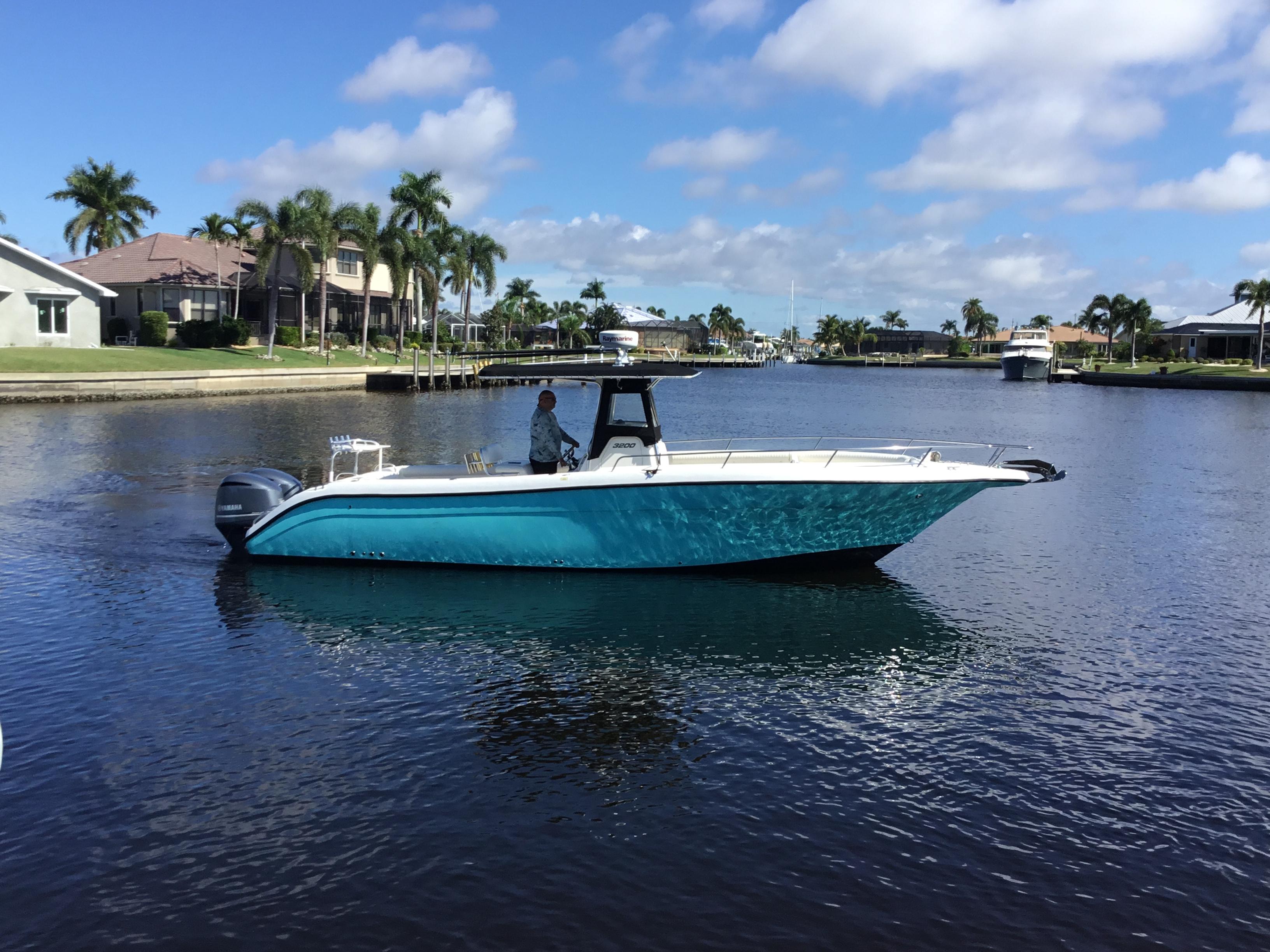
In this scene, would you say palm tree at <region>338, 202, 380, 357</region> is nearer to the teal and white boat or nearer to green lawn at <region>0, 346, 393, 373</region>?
green lawn at <region>0, 346, 393, 373</region>

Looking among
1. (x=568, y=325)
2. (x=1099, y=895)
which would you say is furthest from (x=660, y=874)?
(x=568, y=325)

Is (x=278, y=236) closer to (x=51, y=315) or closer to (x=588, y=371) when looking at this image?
(x=51, y=315)

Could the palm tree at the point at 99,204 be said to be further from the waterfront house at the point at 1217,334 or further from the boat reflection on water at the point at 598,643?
the waterfront house at the point at 1217,334

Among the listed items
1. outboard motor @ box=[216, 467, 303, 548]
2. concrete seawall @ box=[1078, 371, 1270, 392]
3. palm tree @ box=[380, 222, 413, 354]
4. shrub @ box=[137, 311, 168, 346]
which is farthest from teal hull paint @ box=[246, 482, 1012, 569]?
concrete seawall @ box=[1078, 371, 1270, 392]

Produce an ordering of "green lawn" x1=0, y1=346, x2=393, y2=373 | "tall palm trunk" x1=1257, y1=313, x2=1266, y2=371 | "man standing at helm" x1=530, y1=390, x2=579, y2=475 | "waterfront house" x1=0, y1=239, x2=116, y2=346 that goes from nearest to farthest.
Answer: "man standing at helm" x1=530, y1=390, x2=579, y2=475 → "green lawn" x1=0, y1=346, x2=393, y2=373 → "waterfront house" x1=0, y1=239, x2=116, y2=346 → "tall palm trunk" x1=1257, y1=313, x2=1266, y2=371

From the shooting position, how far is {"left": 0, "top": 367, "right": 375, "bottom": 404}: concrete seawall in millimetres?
44844

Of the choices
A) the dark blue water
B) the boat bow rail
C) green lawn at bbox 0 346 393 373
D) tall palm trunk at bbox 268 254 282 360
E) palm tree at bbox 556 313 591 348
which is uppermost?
palm tree at bbox 556 313 591 348

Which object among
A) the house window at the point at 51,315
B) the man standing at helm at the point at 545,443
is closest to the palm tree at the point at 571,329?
the house window at the point at 51,315

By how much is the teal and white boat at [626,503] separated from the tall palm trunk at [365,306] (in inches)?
2153

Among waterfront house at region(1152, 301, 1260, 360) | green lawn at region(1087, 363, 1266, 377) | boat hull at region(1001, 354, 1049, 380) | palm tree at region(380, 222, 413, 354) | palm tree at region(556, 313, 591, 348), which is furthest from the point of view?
palm tree at region(556, 313, 591, 348)

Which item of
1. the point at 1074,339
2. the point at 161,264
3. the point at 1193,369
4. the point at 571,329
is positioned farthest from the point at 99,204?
the point at 1074,339

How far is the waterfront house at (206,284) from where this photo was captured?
219 ft

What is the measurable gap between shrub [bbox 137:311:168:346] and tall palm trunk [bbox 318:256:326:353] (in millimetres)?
9757

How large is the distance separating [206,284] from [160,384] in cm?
2065
